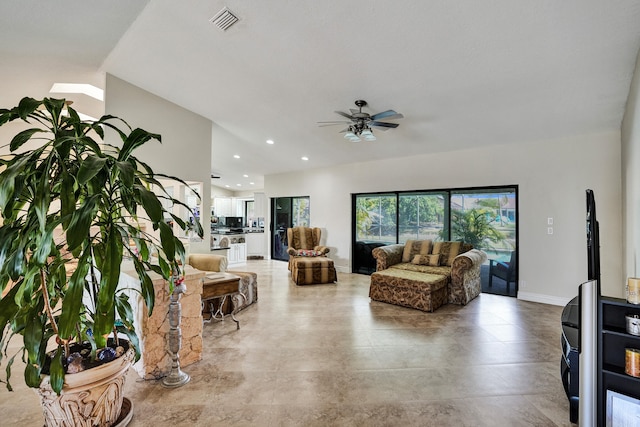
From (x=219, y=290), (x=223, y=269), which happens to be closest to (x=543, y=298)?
(x=219, y=290)

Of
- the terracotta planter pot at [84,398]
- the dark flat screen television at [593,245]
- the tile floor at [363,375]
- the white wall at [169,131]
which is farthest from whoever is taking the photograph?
the white wall at [169,131]

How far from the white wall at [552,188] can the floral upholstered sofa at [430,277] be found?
0.84 metres

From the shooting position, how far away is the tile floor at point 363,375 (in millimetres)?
1939

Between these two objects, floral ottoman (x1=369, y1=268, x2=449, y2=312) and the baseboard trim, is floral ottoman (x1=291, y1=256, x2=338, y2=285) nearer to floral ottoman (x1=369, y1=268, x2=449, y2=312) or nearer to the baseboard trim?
floral ottoman (x1=369, y1=268, x2=449, y2=312)

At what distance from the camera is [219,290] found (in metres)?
3.47

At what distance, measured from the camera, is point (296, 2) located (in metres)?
2.44

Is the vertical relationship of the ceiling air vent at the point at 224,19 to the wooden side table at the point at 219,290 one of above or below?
above

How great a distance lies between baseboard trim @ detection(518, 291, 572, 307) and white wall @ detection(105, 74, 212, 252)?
527 cm

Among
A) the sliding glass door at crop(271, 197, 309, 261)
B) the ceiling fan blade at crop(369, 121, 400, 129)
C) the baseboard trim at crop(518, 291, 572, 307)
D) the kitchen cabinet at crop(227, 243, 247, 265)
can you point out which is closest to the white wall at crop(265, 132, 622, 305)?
the baseboard trim at crop(518, 291, 572, 307)

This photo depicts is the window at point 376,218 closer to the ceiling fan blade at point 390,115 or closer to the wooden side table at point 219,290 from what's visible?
the ceiling fan blade at point 390,115

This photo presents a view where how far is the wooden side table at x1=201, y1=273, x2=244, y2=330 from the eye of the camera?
337 cm

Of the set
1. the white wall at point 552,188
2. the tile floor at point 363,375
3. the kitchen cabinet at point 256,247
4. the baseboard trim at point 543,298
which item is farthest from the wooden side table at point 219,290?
the kitchen cabinet at point 256,247

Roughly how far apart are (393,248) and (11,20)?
5.40m

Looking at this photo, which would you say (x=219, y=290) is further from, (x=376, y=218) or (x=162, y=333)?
(x=376, y=218)
